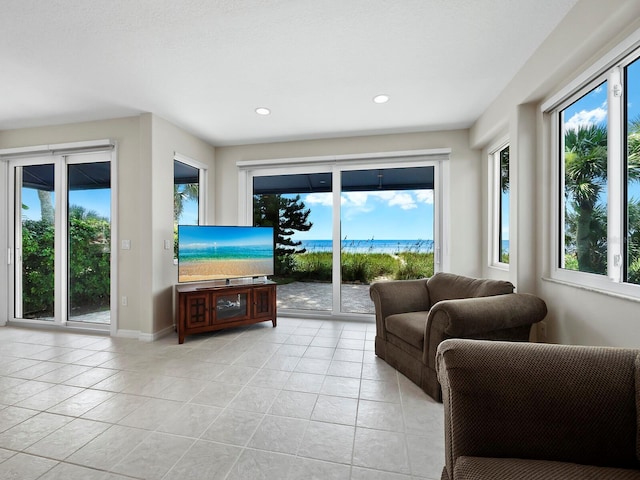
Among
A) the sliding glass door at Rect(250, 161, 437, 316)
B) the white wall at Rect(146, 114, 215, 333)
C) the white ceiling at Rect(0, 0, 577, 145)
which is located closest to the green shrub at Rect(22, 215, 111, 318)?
the white wall at Rect(146, 114, 215, 333)

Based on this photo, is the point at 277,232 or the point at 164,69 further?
the point at 277,232

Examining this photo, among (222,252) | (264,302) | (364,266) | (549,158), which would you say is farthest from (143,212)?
(549,158)

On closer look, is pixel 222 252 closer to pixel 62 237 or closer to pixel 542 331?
pixel 62 237

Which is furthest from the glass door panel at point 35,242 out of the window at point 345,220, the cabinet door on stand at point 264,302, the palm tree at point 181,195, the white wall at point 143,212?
the cabinet door on stand at point 264,302

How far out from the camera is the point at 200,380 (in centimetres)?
236

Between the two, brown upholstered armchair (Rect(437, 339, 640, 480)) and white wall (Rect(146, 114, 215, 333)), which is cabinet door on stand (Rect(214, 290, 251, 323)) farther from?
brown upholstered armchair (Rect(437, 339, 640, 480))

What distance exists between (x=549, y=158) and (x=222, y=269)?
341 cm

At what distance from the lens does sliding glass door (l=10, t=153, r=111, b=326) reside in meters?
3.62

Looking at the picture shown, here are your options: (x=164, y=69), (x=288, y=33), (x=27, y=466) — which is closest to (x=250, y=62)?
(x=288, y=33)

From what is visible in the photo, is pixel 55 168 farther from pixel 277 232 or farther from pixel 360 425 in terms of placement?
pixel 360 425

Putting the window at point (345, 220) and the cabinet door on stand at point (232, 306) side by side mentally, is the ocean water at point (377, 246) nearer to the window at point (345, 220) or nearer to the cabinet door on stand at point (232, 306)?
the window at point (345, 220)

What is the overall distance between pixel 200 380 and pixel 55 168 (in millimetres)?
3301

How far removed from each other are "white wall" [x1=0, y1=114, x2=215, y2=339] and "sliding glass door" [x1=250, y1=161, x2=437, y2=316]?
1.32 metres

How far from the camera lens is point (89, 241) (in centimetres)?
368
